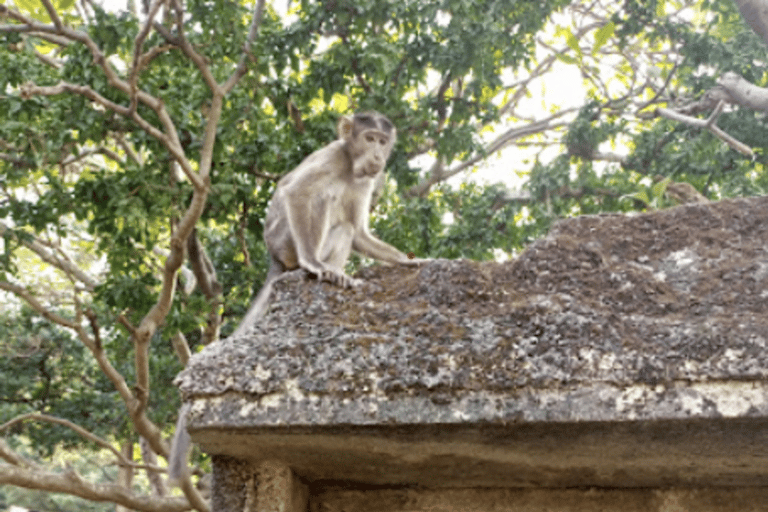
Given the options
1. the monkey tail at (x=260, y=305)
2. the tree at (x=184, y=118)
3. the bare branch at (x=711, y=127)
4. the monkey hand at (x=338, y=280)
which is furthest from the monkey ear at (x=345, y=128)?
the bare branch at (x=711, y=127)

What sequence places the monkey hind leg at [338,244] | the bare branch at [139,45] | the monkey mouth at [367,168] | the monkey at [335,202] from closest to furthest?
the monkey at [335,202], the monkey mouth at [367,168], the monkey hind leg at [338,244], the bare branch at [139,45]

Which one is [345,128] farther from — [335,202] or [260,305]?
[260,305]

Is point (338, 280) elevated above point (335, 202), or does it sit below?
below

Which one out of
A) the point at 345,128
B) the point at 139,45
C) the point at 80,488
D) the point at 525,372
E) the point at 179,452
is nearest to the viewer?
the point at 525,372

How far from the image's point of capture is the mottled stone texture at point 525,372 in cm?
169

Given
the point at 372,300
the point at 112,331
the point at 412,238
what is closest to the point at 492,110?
the point at 412,238

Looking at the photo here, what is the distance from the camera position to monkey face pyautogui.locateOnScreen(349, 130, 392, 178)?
16.1 feet

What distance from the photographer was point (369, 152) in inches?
198

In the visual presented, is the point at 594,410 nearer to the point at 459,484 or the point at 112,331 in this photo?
the point at 459,484

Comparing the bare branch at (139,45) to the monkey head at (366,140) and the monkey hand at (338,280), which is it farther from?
the monkey hand at (338,280)

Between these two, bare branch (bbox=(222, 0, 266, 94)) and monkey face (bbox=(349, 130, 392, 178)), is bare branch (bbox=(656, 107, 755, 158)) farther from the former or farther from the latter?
bare branch (bbox=(222, 0, 266, 94))

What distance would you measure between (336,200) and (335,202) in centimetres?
2

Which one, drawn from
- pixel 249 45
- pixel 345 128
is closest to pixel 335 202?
pixel 345 128

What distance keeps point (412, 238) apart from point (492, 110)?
1.81 meters
